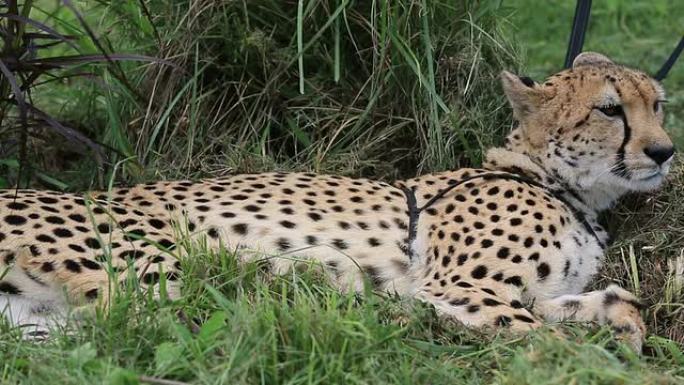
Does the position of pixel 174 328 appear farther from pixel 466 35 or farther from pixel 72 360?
A: pixel 466 35

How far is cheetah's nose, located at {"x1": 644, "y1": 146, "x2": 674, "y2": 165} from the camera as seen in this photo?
3879 millimetres

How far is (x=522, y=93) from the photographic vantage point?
4.13 metres

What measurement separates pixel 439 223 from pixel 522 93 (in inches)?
23.5

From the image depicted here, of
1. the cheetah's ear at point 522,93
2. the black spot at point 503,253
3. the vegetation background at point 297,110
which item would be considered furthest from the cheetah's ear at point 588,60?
the black spot at point 503,253

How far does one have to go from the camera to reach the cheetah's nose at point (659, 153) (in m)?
3.88

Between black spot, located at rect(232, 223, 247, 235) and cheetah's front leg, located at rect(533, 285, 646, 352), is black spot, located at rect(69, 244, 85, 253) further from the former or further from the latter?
cheetah's front leg, located at rect(533, 285, 646, 352)

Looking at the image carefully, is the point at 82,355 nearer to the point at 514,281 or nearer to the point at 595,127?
the point at 514,281

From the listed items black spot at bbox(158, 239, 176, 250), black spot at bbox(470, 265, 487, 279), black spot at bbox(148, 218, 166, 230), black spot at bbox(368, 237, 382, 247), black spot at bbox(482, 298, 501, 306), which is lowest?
black spot at bbox(482, 298, 501, 306)

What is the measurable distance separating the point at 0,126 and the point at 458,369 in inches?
88.8

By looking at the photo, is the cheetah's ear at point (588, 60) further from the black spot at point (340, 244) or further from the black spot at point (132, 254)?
the black spot at point (132, 254)

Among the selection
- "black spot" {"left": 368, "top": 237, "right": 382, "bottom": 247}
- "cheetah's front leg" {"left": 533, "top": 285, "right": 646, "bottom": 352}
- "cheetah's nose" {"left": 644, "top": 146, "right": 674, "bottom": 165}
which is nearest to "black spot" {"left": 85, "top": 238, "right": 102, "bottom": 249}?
"black spot" {"left": 368, "top": 237, "right": 382, "bottom": 247}

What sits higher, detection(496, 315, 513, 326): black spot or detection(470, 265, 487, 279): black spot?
detection(470, 265, 487, 279): black spot

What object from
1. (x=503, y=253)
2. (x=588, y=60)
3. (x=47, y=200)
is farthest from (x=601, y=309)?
(x=47, y=200)

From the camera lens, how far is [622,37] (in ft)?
22.6
